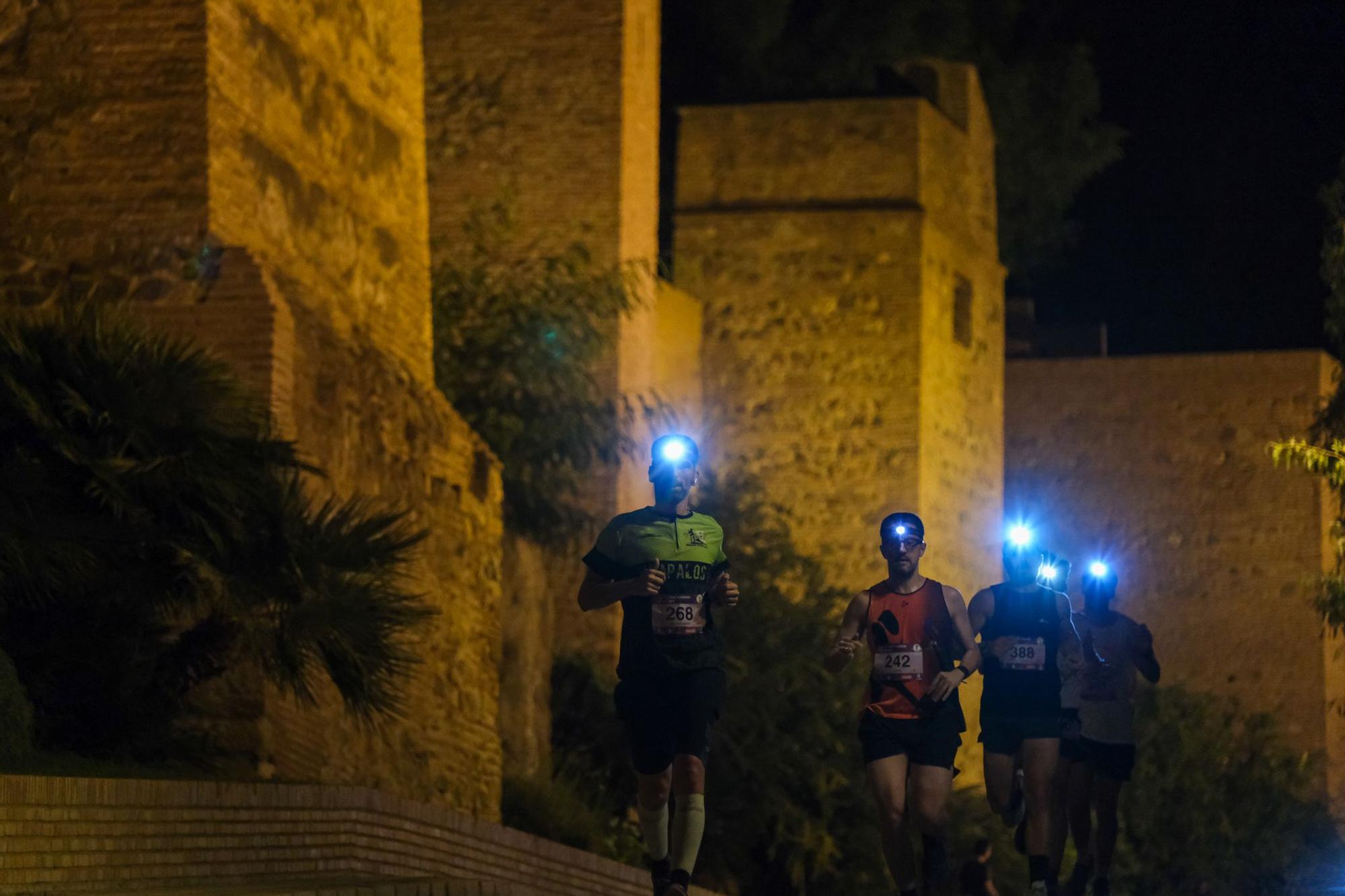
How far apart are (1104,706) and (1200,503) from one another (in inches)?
915

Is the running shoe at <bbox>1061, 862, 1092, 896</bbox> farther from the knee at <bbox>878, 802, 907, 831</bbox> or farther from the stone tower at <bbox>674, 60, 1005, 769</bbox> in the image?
the stone tower at <bbox>674, 60, 1005, 769</bbox>

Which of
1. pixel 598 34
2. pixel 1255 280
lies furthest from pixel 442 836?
pixel 1255 280

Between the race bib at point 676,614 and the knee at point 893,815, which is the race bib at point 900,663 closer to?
the knee at point 893,815

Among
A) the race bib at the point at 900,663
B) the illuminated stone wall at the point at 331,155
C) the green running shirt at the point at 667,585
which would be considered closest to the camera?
the green running shirt at the point at 667,585

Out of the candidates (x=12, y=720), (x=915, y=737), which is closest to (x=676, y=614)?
(x=915, y=737)

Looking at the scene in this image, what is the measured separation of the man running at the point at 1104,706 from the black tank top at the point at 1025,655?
1.05 metres

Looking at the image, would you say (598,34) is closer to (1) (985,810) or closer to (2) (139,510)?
(1) (985,810)

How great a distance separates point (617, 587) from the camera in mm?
11750

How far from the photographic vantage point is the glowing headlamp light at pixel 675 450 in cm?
1174

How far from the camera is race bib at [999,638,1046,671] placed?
1384 cm

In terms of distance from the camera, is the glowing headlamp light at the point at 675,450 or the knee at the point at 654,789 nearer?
the glowing headlamp light at the point at 675,450

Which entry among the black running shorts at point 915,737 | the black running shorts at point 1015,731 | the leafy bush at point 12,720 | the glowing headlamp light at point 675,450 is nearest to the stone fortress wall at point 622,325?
the leafy bush at point 12,720

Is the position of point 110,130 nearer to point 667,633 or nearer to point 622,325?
point 667,633

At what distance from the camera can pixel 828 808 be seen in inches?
1032
